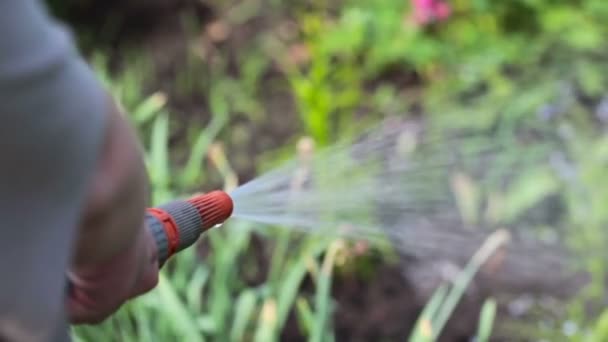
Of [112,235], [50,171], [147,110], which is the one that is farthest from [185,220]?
[147,110]

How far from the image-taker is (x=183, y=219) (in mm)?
1059

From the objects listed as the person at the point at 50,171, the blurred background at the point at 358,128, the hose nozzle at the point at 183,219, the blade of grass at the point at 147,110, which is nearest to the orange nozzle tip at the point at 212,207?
the hose nozzle at the point at 183,219

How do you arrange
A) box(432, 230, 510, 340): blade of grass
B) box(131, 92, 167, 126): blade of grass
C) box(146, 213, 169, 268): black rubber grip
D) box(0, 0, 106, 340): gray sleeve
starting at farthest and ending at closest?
box(131, 92, 167, 126): blade of grass, box(432, 230, 510, 340): blade of grass, box(146, 213, 169, 268): black rubber grip, box(0, 0, 106, 340): gray sleeve

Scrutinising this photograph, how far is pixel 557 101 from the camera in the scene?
9.21 ft

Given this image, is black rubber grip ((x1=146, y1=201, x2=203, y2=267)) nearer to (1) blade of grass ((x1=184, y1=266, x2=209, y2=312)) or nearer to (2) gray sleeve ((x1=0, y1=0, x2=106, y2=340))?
(2) gray sleeve ((x1=0, y1=0, x2=106, y2=340))

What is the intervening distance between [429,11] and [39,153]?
236cm

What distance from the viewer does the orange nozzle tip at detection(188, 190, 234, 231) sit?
3.59ft

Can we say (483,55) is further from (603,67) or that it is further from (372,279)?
(372,279)

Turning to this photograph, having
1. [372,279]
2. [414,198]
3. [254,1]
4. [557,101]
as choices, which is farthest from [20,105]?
[254,1]

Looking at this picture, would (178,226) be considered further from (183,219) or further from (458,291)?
(458,291)

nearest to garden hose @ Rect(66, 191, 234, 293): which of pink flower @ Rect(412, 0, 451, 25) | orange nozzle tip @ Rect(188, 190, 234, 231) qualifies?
orange nozzle tip @ Rect(188, 190, 234, 231)

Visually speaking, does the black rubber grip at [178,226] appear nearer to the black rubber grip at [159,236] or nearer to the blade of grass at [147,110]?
the black rubber grip at [159,236]

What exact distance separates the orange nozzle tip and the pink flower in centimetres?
195

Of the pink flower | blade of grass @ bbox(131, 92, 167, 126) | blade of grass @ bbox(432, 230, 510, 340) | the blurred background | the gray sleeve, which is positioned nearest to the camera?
the gray sleeve
